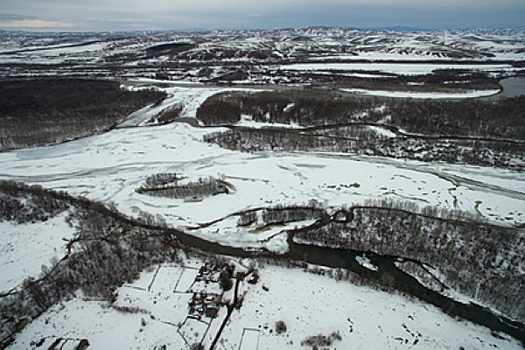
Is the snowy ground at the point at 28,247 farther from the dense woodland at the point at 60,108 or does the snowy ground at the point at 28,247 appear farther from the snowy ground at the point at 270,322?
the dense woodland at the point at 60,108

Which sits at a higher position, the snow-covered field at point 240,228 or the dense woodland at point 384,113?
the dense woodland at point 384,113

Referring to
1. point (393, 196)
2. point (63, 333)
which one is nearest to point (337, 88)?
point (393, 196)

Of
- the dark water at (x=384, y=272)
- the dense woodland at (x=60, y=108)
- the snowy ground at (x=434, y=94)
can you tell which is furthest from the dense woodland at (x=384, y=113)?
the dark water at (x=384, y=272)

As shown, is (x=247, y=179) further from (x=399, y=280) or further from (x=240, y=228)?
(x=399, y=280)

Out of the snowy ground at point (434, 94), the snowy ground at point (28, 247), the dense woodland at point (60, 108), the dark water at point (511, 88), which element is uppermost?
the dark water at point (511, 88)

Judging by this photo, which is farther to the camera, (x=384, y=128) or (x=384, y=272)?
(x=384, y=128)

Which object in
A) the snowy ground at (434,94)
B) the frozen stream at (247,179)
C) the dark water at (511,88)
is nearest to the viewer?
the frozen stream at (247,179)

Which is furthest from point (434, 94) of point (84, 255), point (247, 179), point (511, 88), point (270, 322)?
point (84, 255)
